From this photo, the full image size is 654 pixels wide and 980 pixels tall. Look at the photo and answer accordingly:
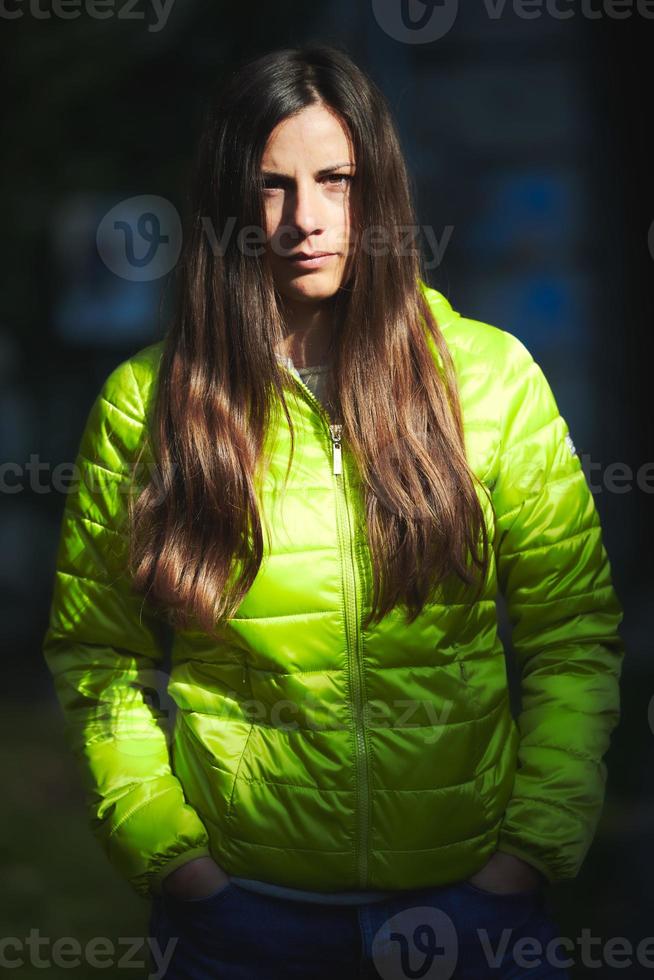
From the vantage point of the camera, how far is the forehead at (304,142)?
5.56 ft

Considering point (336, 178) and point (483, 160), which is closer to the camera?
point (336, 178)

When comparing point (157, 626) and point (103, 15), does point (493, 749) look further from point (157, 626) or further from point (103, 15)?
point (103, 15)

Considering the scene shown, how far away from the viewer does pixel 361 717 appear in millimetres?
1650

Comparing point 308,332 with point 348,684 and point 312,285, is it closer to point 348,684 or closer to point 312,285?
point 312,285

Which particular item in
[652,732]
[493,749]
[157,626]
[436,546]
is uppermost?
[436,546]

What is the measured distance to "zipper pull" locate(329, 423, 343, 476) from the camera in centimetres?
170

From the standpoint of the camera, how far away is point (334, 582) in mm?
1660

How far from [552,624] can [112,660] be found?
2.23ft

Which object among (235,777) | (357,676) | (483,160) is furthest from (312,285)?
(483,160)

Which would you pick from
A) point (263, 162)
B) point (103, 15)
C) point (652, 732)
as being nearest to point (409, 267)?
point (263, 162)

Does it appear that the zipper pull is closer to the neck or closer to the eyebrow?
the neck

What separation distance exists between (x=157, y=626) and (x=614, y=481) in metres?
2.78

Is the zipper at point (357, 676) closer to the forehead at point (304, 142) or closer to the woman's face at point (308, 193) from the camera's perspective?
the woman's face at point (308, 193)

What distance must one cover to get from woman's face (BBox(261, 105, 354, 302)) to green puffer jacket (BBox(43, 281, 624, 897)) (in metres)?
0.19
